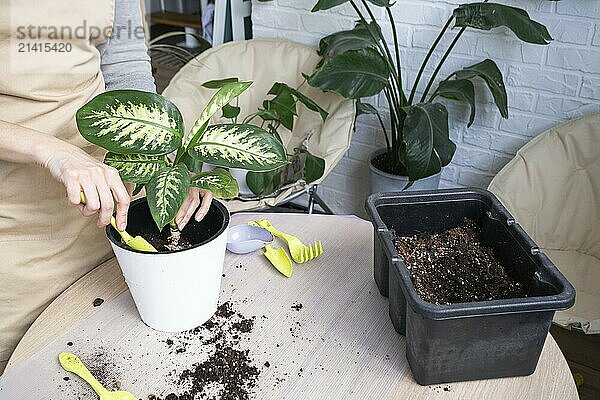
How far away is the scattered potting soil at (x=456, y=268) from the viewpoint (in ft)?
2.67

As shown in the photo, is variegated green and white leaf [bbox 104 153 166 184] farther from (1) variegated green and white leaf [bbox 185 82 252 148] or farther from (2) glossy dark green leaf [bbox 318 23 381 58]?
(2) glossy dark green leaf [bbox 318 23 381 58]

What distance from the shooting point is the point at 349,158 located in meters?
2.29

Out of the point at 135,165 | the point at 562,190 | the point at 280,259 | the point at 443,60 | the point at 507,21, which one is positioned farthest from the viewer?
the point at 443,60

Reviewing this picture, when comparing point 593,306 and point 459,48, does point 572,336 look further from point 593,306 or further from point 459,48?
point 459,48

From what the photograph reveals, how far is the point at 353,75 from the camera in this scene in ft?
5.49

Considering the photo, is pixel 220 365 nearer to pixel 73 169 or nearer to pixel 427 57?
pixel 73 169

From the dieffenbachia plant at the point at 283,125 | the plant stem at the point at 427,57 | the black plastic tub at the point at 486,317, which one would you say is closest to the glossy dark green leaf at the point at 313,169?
the dieffenbachia plant at the point at 283,125

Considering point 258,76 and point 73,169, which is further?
point 258,76

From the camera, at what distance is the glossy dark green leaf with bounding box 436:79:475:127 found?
1748mm

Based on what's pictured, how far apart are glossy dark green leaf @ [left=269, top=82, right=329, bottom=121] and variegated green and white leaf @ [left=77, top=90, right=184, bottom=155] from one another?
37.3 inches

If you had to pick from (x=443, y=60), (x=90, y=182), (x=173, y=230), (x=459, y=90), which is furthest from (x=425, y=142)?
(x=90, y=182)

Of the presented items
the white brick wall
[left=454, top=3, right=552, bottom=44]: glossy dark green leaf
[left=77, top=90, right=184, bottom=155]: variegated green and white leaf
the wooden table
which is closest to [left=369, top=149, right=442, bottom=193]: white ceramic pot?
the white brick wall

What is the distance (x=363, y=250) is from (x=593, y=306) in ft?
2.46

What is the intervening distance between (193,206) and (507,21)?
1.10m
